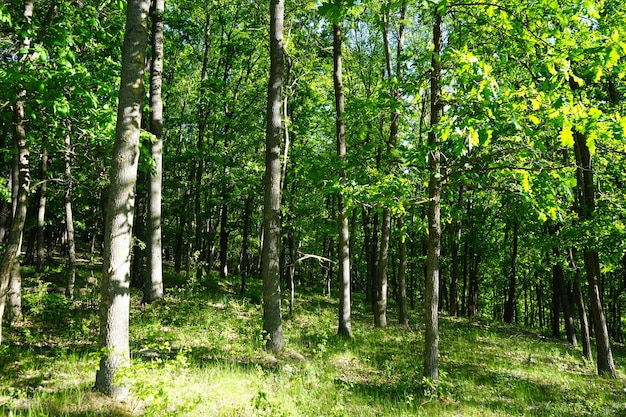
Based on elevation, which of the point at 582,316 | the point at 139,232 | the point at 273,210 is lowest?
the point at 582,316

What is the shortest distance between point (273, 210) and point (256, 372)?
3771 millimetres

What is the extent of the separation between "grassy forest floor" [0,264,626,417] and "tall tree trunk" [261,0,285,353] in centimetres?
73

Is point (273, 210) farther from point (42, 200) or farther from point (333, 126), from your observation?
point (333, 126)

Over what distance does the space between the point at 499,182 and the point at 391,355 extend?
6.41 m

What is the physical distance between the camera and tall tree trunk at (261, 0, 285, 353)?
367 inches

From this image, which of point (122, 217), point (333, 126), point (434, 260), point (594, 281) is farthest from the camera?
point (333, 126)

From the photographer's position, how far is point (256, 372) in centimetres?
750

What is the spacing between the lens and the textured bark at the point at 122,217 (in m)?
5.30

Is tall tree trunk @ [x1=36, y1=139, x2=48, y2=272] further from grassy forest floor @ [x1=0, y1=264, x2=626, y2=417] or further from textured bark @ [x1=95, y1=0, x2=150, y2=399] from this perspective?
textured bark @ [x1=95, y1=0, x2=150, y2=399]

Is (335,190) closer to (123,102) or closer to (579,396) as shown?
(123,102)

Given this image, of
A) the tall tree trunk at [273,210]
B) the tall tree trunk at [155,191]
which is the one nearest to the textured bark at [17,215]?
the tall tree trunk at [155,191]

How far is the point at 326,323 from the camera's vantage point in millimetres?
15164

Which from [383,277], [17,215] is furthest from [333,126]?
[17,215]

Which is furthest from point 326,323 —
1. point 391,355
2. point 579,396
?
point 579,396
